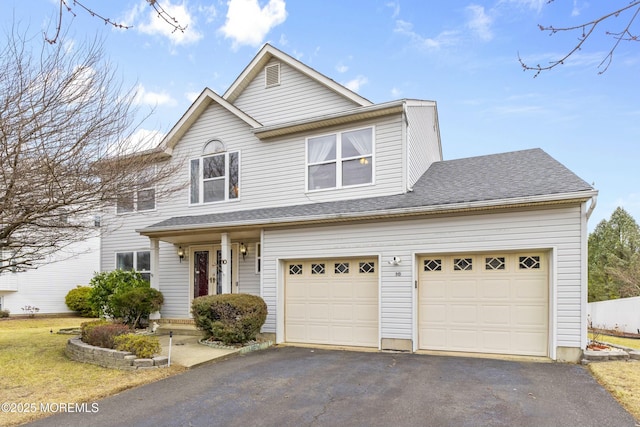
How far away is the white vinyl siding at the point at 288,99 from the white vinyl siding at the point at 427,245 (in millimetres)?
3870

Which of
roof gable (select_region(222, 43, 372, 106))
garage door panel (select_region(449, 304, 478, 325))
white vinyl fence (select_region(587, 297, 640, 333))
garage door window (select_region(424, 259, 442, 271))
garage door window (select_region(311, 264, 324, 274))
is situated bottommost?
white vinyl fence (select_region(587, 297, 640, 333))

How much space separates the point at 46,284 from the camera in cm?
2122

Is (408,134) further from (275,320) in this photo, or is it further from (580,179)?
(275,320)

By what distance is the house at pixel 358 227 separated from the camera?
8.51m

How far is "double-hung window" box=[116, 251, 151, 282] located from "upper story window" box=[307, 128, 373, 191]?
22.1 ft

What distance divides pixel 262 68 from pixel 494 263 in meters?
9.21

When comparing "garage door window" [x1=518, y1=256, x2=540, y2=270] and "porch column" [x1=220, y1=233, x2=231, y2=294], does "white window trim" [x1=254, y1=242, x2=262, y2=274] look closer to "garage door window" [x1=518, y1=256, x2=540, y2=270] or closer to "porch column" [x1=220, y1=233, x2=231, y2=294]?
"porch column" [x1=220, y1=233, x2=231, y2=294]

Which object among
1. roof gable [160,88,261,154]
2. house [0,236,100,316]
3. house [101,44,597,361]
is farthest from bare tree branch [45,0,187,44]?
house [0,236,100,316]

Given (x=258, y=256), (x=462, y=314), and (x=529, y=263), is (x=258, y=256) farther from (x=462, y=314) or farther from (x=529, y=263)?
(x=529, y=263)

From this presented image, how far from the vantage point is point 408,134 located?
10938 millimetres

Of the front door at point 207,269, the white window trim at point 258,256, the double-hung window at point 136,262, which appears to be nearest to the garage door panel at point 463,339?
the white window trim at point 258,256

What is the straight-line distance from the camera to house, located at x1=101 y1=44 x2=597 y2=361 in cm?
851

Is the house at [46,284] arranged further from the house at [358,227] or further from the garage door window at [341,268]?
the garage door window at [341,268]

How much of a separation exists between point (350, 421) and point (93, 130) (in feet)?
19.8
